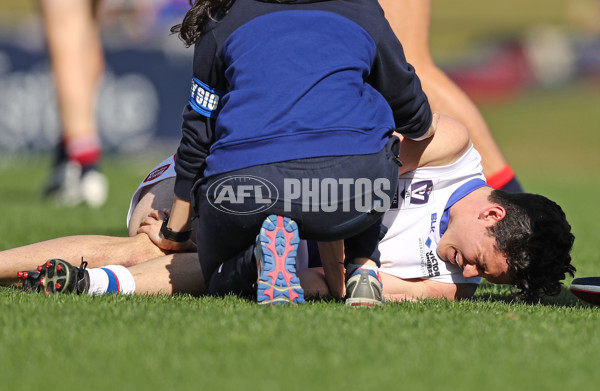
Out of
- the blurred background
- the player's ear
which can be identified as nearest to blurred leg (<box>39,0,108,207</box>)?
the player's ear

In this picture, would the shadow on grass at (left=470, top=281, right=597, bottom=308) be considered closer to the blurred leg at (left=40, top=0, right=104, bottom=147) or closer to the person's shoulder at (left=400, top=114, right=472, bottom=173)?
the person's shoulder at (left=400, top=114, right=472, bottom=173)

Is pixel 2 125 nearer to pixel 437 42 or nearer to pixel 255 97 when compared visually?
pixel 255 97

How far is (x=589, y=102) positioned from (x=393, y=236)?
79.4 feet

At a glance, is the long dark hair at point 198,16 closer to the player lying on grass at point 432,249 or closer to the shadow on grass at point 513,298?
the player lying on grass at point 432,249

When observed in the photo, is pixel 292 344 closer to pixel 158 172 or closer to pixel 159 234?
pixel 159 234

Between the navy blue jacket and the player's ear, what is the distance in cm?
60

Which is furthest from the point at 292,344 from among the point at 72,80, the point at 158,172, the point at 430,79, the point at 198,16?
the point at 72,80

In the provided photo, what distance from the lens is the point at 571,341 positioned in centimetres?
259

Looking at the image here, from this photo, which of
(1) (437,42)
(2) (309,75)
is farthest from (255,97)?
(1) (437,42)

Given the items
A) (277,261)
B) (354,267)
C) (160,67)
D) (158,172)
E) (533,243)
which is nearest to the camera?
(277,261)

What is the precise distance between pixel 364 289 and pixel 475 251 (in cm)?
53

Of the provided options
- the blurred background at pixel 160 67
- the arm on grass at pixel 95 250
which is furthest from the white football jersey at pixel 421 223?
the blurred background at pixel 160 67

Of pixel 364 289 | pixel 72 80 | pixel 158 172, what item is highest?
pixel 72 80

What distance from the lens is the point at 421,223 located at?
368 cm
